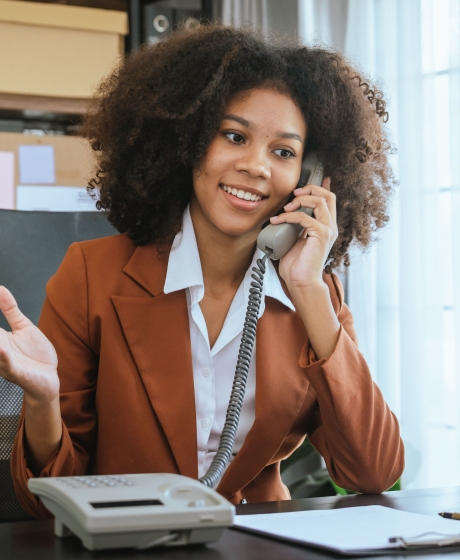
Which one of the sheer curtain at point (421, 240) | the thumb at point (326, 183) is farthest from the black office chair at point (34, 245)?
the sheer curtain at point (421, 240)

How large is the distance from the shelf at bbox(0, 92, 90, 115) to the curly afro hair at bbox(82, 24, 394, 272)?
2.30ft

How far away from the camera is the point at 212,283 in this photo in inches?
57.5

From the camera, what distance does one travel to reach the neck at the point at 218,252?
57.2 inches

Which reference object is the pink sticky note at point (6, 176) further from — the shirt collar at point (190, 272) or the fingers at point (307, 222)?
the fingers at point (307, 222)

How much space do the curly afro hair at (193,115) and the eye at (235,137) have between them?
0.03 metres

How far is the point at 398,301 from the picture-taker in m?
2.26

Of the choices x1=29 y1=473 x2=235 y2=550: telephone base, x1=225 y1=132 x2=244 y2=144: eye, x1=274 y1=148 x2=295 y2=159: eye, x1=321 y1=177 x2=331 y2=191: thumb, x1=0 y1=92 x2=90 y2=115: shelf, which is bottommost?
x1=29 y1=473 x2=235 y2=550: telephone base

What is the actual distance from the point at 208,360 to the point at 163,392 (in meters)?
0.12

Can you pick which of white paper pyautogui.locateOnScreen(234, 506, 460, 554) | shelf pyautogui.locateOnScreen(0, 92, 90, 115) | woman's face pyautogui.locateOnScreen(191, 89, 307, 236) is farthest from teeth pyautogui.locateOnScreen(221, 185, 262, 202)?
shelf pyautogui.locateOnScreen(0, 92, 90, 115)

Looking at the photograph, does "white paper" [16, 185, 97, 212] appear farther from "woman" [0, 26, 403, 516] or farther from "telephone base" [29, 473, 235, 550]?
"telephone base" [29, 473, 235, 550]

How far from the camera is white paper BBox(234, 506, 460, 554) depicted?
76 cm

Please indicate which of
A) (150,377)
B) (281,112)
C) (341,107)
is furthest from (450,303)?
(150,377)

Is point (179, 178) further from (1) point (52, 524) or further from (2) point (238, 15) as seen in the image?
(2) point (238, 15)

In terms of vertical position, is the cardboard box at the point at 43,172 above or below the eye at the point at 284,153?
above
